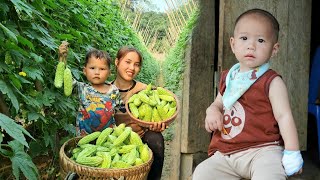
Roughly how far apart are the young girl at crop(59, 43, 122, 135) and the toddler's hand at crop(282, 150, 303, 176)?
1.61 metres

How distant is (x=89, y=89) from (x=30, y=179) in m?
1.32

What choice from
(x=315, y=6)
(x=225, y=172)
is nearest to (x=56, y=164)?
(x=225, y=172)

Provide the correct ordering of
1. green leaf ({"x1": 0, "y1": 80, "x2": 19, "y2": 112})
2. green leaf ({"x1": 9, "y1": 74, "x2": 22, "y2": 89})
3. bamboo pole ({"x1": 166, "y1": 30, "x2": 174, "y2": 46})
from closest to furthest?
green leaf ({"x1": 0, "y1": 80, "x2": 19, "y2": 112}) < green leaf ({"x1": 9, "y1": 74, "x2": 22, "y2": 89}) < bamboo pole ({"x1": 166, "y1": 30, "x2": 174, "y2": 46})

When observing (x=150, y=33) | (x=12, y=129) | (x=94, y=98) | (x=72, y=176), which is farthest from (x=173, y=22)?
(x=12, y=129)

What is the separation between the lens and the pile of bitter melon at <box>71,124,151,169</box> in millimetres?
2652

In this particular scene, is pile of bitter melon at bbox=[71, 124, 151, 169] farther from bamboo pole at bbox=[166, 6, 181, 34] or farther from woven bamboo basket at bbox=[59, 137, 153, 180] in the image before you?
bamboo pole at bbox=[166, 6, 181, 34]

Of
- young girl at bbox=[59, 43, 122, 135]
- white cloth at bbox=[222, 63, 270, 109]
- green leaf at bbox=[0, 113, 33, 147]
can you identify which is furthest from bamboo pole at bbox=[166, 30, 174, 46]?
green leaf at bbox=[0, 113, 33, 147]

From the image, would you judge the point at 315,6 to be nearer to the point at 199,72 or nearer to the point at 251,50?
the point at 199,72

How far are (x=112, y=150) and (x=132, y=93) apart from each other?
78 centimetres

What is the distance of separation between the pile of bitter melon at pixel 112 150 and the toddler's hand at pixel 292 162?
103 centimetres

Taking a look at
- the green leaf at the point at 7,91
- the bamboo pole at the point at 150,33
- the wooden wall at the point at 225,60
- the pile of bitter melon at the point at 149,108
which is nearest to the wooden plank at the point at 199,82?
the wooden wall at the point at 225,60

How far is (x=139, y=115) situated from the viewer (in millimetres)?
3170

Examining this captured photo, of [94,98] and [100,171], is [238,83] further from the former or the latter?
[94,98]

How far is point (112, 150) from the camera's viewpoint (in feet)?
9.23
